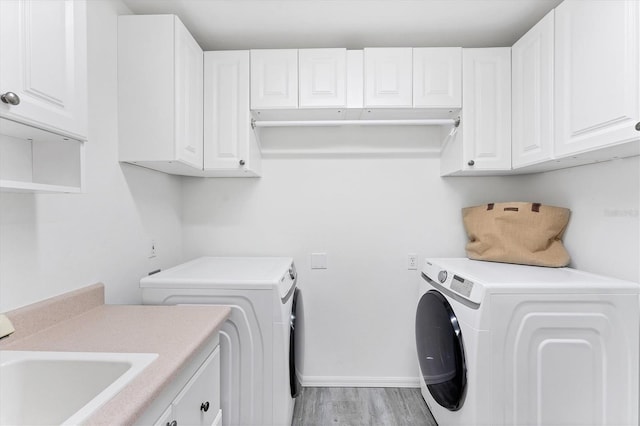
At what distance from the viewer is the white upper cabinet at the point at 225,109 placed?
192 centimetres

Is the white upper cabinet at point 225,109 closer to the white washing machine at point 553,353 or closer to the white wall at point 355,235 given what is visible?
the white wall at point 355,235

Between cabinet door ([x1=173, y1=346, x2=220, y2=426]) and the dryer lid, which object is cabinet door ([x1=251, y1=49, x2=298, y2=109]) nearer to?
the dryer lid

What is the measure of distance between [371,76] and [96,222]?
179cm

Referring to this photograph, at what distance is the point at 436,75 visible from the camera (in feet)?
6.23

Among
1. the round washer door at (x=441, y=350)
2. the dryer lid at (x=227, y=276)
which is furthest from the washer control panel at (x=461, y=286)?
the dryer lid at (x=227, y=276)

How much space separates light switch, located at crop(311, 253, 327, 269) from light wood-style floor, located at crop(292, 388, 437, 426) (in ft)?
3.06

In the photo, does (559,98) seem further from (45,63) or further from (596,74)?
(45,63)

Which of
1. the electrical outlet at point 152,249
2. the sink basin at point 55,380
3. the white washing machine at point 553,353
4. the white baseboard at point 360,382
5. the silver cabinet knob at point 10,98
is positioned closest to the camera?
the silver cabinet knob at point 10,98

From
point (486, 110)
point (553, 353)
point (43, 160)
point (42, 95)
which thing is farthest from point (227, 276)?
point (486, 110)

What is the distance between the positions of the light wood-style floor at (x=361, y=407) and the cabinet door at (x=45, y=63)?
201cm

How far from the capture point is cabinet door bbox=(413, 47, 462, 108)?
1.89 metres

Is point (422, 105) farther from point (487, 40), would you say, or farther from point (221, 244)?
point (221, 244)

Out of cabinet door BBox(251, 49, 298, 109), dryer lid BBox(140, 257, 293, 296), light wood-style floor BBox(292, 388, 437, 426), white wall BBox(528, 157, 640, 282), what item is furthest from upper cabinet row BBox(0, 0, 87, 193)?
white wall BBox(528, 157, 640, 282)

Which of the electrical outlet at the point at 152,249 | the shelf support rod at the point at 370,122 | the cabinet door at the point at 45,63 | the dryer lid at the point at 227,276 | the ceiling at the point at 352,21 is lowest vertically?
the dryer lid at the point at 227,276
